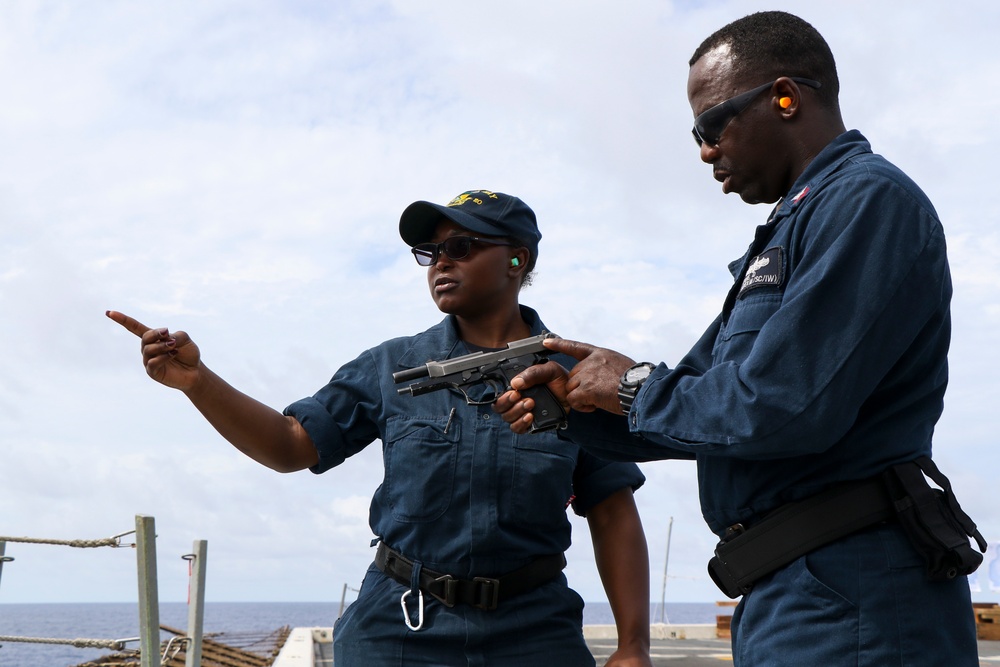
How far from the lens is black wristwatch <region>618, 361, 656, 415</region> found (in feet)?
7.63

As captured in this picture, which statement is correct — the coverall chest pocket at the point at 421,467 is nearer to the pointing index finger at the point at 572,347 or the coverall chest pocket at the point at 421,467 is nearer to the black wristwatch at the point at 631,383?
the pointing index finger at the point at 572,347

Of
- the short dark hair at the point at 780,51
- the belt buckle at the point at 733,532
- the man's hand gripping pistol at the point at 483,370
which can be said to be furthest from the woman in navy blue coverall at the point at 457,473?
the short dark hair at the point at 780,51

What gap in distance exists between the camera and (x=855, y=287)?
6.72 ft

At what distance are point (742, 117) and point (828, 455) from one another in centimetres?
86

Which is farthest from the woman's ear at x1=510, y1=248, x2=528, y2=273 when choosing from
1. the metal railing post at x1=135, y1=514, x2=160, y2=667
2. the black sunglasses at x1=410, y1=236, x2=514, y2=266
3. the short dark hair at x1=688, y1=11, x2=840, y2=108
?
the metal railing post at x1=135, y1=514, x2=160, y2=667

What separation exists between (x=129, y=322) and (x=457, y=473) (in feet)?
3.89

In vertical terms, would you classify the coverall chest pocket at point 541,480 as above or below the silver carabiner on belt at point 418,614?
above

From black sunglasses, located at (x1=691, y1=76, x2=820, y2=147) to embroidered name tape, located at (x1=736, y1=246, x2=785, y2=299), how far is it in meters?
0.37

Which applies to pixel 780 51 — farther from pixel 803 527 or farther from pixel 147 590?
pixel 147 590

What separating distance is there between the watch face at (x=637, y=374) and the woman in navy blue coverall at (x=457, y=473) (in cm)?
102

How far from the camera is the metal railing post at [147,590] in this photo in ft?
19.0

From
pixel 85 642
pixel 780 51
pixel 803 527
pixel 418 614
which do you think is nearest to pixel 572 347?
pixel 803 527

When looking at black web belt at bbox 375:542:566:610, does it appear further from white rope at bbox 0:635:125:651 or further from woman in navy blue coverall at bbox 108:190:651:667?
white rope at bbox 0:635:125:651

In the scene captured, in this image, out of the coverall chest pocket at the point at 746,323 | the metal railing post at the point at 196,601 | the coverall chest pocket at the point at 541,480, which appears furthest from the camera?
the metal railing post at the point at 196,601
